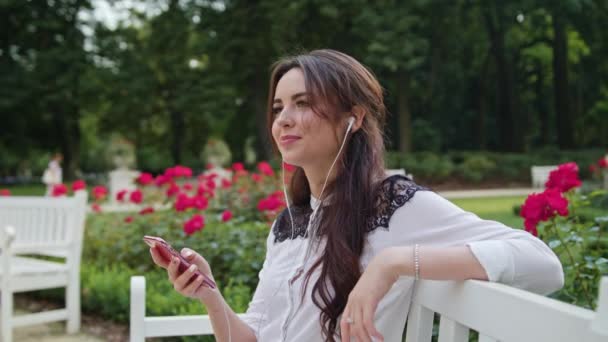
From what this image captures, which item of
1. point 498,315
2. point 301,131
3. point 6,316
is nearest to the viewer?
point 498,315

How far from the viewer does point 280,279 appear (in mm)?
1804

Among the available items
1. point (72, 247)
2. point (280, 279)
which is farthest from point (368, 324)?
point (72, 247)

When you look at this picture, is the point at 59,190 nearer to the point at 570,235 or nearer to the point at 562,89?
the point at 570,235

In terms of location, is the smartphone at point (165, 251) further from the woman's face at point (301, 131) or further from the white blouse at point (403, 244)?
the woman's face at point (301, 131)

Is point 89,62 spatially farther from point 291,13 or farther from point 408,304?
point 408,304

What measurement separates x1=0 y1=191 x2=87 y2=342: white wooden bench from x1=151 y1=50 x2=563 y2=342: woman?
3.57 metres

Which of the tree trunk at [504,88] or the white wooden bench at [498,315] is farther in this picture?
the tree trunk at [504,88]

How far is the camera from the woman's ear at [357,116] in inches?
67.6

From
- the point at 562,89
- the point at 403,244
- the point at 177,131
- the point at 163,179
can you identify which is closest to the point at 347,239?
the point at 403,244

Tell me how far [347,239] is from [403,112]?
21310 millimetres

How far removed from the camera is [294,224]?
1.92m

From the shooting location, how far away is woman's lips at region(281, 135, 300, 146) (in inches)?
67.2

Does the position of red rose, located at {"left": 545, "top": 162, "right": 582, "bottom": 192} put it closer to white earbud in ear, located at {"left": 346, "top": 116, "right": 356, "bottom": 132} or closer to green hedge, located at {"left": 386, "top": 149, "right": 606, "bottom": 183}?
white earbud in ear, located at {"left": 346, "top": 116, "right": 356, "bottom": 132}

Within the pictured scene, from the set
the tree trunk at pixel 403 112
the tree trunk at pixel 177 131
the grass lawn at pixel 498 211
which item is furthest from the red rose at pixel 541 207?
the tree trunk at pixel 177 131
